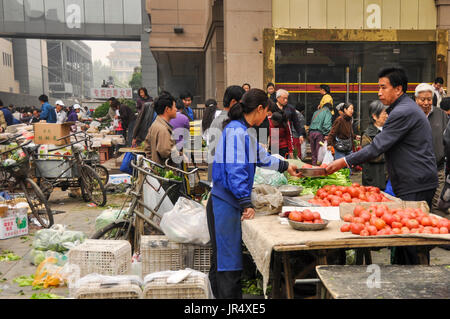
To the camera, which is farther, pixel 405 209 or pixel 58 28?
→ pixel 58 28

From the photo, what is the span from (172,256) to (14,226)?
365 cm

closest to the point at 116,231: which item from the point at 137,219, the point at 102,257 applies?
the point at 137,219

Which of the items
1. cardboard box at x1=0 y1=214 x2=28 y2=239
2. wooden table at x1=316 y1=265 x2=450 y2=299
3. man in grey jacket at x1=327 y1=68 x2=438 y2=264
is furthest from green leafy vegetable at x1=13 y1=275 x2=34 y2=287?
man in grey jacket at x1=327 y1=68 x2=438 y2=264

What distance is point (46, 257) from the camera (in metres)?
5.93

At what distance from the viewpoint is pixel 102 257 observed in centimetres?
500

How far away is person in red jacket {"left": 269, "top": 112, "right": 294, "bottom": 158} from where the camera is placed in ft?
29.1

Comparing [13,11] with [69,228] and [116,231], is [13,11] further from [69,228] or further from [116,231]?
[116,231]

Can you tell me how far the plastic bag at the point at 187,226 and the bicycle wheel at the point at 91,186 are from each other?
Answer: 4.91 metres

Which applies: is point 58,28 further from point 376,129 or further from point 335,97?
point 376,129

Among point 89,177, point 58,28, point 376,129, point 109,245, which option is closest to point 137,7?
point 58,28

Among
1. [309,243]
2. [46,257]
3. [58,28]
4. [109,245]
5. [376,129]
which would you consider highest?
[58,28]

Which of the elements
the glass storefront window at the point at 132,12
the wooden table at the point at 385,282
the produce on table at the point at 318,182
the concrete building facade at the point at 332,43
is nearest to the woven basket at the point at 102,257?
the produce on table at the point at 318,182

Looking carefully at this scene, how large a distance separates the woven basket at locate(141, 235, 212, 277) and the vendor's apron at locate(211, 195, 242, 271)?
109cm

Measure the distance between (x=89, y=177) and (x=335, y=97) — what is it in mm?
8090
